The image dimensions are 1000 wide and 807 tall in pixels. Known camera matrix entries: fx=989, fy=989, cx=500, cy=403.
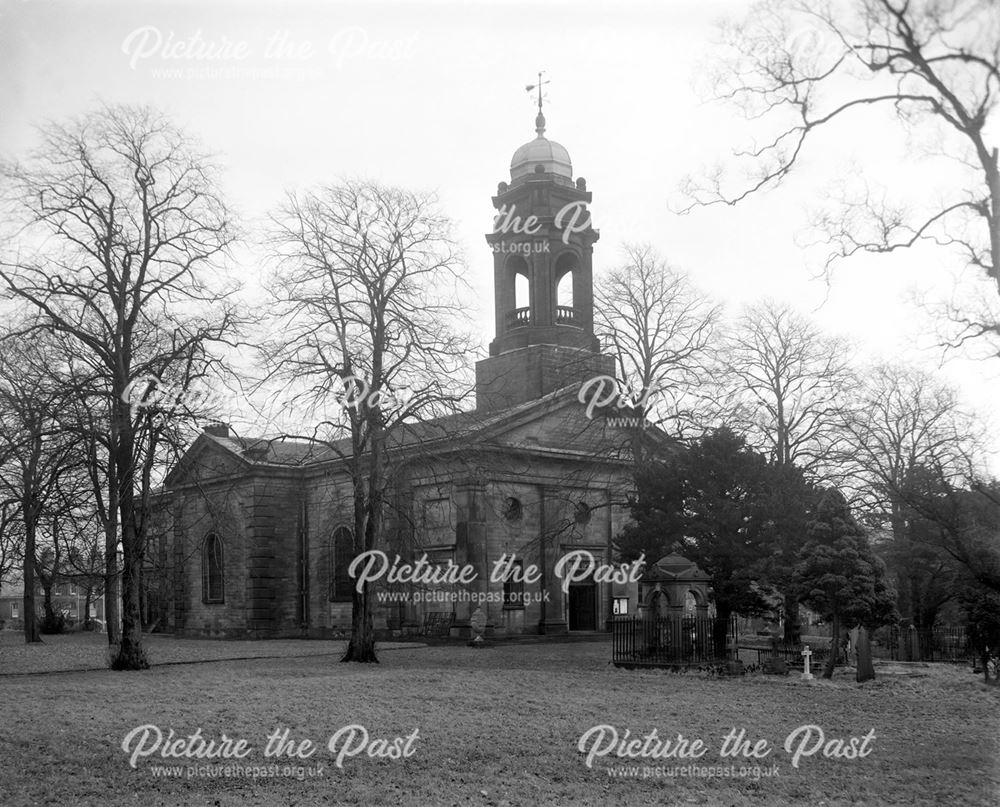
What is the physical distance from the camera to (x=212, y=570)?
167 ft

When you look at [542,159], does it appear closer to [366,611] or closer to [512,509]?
[512,509]

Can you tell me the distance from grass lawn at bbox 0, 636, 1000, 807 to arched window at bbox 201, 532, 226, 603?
27.5m

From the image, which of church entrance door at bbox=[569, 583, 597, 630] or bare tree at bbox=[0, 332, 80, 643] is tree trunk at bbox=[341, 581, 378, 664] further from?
church entrance door at bbox=[569, 583, 597, 630]

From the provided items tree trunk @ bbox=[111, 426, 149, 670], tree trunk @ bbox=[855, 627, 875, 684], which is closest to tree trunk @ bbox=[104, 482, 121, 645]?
tree trunk @ bbox=[111, 426, 149, 670]

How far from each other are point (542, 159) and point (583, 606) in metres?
19.6

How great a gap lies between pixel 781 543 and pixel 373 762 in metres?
18.3

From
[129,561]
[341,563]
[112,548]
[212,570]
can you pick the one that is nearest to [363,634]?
[129,561]

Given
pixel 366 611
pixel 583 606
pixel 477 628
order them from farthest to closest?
pixel 583 606
pixel 477 628
pixel 366 611

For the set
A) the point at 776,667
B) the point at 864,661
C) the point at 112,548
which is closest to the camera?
the point at 864,661

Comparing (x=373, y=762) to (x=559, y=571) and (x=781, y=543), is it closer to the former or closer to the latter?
(x=781, y=543)

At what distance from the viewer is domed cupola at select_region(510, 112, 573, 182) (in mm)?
43875

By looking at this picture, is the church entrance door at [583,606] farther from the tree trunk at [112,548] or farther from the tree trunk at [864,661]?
the tree trunk at [864,661]

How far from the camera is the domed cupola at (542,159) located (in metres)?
43.9

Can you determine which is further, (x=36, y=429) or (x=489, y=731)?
(x=36, y=429)
